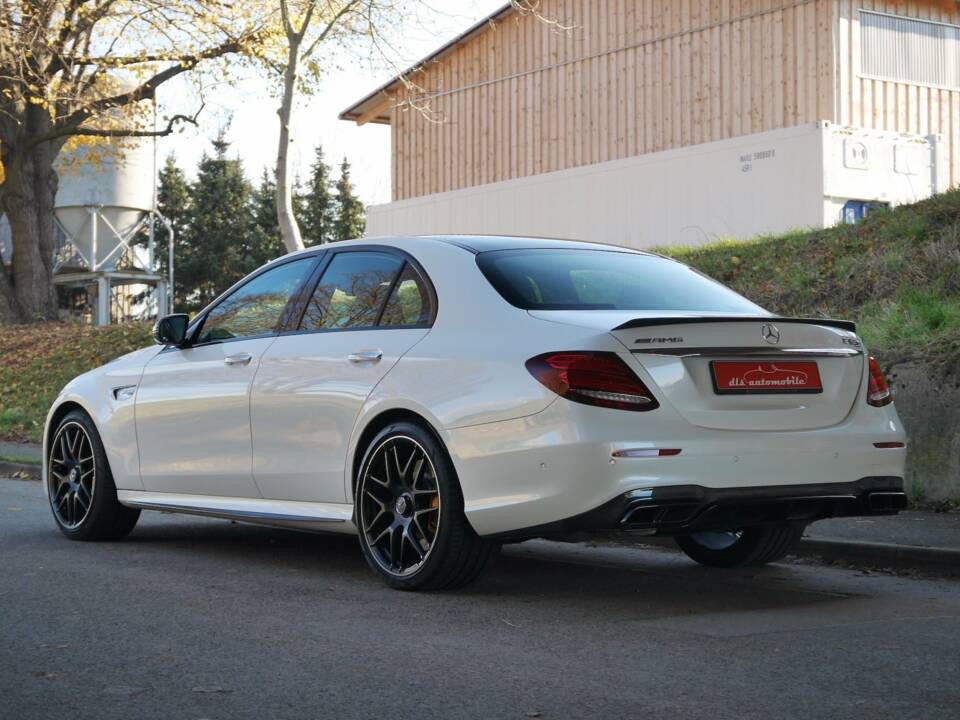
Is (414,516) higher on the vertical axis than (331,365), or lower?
lower

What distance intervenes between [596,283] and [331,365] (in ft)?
4.24

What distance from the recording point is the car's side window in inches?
289

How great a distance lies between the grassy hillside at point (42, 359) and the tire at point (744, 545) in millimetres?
11660

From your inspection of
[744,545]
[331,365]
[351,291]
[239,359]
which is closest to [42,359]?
[239,359]

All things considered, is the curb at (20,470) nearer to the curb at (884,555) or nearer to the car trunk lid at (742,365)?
the curb at (884,555)

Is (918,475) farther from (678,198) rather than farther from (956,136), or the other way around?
(956,136)

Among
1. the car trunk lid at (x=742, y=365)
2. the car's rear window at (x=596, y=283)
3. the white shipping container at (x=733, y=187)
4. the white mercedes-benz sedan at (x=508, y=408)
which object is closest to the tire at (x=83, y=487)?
the white mercedes-benz sedan at (x=508, y=408)

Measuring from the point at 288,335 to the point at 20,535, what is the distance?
2.53 m

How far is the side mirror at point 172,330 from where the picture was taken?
7789 mm

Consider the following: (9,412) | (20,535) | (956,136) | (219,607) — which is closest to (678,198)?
(956,136)

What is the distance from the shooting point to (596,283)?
6.43m

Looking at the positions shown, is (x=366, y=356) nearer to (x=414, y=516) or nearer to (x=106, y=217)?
(x=414, y=516)

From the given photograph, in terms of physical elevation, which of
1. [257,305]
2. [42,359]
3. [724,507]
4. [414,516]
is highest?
[257,305]

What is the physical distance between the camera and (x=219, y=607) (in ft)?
19.6
